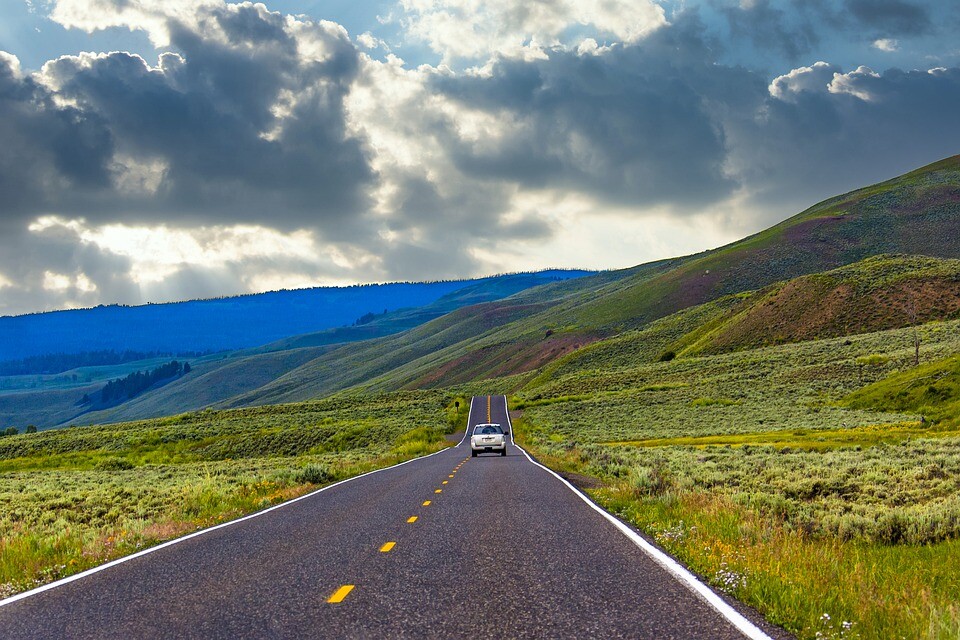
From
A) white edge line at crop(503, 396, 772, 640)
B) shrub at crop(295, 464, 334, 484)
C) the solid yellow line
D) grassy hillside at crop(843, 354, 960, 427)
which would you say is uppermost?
the solid yellow line

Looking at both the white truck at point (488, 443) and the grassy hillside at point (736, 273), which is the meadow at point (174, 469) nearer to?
the white truck at point (488, 443)

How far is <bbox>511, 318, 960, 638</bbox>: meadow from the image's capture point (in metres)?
6.15

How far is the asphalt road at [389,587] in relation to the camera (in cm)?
→ 605

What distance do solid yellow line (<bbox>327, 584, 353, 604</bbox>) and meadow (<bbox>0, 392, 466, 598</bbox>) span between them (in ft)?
14.4

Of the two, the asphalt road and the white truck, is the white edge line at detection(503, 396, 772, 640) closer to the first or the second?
the asphalt road

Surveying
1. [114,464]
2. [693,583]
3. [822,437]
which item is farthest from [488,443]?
[114,464]

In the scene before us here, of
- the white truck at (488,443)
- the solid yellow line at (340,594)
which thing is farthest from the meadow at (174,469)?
the solid yellow line at (340,594)

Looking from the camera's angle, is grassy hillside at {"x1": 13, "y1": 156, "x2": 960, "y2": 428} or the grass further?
grassy hillside at {"x1": 13, "y1": 156, "x2": 960, "y2": 428}

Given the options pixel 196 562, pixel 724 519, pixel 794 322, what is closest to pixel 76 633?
pixel 196 562

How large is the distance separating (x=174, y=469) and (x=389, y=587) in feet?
132

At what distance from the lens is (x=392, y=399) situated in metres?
108

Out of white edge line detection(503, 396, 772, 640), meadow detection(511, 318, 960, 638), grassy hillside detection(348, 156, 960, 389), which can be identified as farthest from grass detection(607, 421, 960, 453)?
grassy hillside detection(348, 156, 960, 389)

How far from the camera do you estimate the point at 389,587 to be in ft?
24.6

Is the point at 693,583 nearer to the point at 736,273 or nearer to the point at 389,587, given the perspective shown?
the point at 389,587
